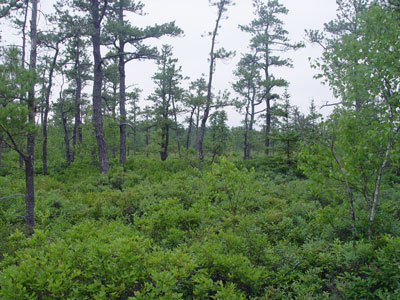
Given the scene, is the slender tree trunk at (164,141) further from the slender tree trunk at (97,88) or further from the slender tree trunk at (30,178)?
the slender tree trunk at (30,178)

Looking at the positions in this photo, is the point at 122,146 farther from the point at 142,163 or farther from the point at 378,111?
the point at 378,111

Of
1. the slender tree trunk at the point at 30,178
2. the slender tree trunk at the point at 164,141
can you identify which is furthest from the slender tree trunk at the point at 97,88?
the slender tree trunk at the point at 164,141

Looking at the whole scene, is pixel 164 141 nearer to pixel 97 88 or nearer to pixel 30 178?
pixel 97 88

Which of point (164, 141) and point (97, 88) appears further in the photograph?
point (164, 141)

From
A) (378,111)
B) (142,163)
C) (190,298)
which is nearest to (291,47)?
(142,163)

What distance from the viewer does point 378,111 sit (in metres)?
4.79

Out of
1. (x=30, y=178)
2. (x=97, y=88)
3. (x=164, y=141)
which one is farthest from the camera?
(x=164, y=141)

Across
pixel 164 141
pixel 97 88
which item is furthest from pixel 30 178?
pixel 164 141

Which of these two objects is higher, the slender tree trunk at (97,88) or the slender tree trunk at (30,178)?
the slender tree trunk at (97,88)

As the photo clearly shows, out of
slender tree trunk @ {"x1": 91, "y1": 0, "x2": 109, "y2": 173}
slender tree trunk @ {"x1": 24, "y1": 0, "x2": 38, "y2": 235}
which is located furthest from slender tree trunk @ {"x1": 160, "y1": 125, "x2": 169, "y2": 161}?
slender tree trunk @ {"x1": 24, "y1": 0, "x2": 38, "y2": 235}

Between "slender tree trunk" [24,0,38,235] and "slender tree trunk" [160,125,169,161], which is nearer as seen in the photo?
"slender tree trunk" [24,0,38,235]

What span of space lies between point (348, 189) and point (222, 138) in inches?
562

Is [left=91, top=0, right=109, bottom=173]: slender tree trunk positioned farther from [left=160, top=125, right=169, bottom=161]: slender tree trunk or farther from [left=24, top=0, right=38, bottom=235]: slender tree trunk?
[left=160, top=125, right=169, bottom=161]: slender tree trunk

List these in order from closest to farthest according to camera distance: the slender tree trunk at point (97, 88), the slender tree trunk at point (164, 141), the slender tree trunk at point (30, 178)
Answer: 1. the slender tree trunk at point (30, 178)
2. the slender tree trunk at point (97, 88)
3. the slender tree trunk at point (164, 141)
